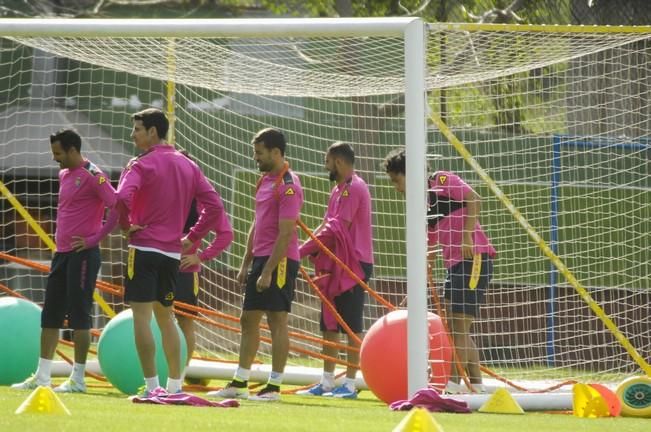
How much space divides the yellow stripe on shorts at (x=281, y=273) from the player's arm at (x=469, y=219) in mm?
1255

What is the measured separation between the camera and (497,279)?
12.5 metres

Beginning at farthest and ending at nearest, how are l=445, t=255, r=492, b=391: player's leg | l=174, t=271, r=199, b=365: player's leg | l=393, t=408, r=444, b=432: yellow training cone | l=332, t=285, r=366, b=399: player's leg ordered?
l=332, t=285, r=366, b=399: player's leg, l=174, t=271, r=199, b=365: player's leg, l=445, t=255, r=492, b=391: player's leg, l=393, t=408, r=444, b=432: yellow training cone

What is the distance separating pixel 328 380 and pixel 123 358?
1.75 metres

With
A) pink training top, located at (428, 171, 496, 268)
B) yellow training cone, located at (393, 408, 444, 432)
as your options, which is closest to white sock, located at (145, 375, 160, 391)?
pink training top, located at (428, 171, 496, 268)

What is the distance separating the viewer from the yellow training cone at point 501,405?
851cm

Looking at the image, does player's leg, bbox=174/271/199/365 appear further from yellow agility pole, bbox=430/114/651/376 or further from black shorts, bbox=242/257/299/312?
yellow agility pole, bbox=430/114/651/376

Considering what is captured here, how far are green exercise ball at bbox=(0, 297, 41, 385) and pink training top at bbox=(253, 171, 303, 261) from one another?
1.74 m

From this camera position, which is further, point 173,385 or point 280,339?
point 280,339

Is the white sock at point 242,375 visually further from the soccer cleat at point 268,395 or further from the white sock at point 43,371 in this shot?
the white sock at point 43,371

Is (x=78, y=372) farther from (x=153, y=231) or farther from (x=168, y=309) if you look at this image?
(x=153, y=231)

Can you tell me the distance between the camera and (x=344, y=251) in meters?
10.3

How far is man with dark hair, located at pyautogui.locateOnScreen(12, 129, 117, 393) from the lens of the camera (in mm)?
9312

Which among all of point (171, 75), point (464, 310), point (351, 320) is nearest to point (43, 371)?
point (351, 320)

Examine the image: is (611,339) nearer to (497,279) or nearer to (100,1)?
(497,279)
